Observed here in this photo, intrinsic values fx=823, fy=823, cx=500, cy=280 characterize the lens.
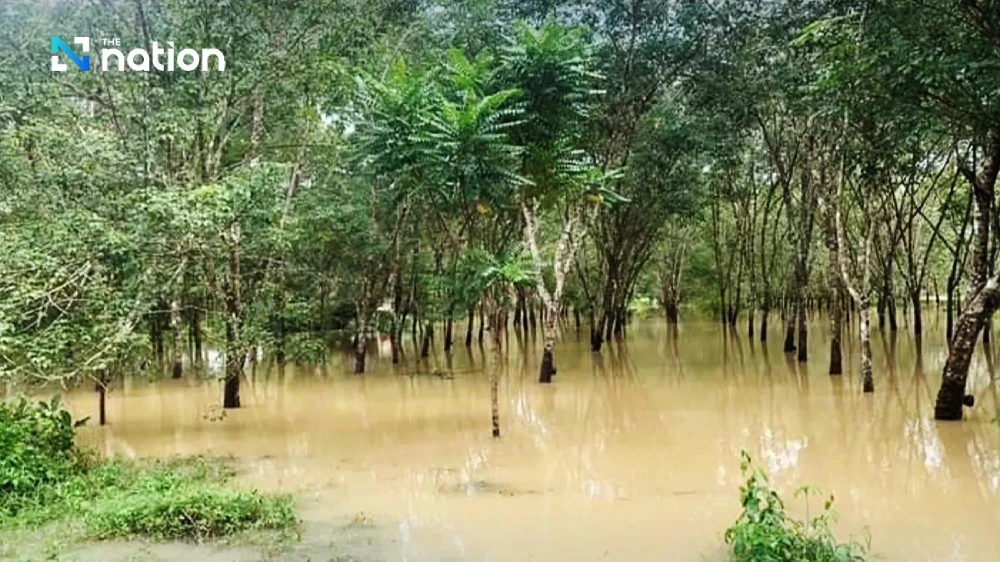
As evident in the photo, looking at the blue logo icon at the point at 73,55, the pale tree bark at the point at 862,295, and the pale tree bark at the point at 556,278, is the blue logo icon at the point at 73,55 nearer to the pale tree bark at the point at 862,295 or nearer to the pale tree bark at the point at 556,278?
the pale tree bark at the point at 556,278

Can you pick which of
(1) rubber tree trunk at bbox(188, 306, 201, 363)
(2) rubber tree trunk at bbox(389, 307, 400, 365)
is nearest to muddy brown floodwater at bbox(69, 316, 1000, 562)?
(1) rubber tree trunk at bbox(188, 306, 201, 363)

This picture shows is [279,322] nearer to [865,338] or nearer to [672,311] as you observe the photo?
[865,338]

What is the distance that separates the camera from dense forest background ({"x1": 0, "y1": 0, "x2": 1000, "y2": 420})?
390 inches

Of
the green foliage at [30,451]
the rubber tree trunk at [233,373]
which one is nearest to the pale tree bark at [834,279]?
the rubber tree trunk at [233,373]

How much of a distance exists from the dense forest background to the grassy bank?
94 centimetres

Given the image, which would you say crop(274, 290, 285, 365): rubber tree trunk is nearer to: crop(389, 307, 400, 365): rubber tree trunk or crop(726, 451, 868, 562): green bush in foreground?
crop(389, 307, 400, 365): rubber tree trunk

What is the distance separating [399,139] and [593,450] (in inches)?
181

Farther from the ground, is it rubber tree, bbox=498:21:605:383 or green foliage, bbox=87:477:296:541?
rubber tree, bbox=498:21:605:383

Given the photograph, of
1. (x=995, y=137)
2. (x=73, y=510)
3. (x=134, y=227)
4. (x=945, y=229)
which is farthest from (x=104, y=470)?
(x=945, y=229)

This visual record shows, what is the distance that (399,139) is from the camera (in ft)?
33.7

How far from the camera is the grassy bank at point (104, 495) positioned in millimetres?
6605

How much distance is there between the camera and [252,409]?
591 inches

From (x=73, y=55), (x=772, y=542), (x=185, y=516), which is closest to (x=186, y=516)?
(x=185, y=516)

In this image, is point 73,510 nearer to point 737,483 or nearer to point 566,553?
point 566,553
